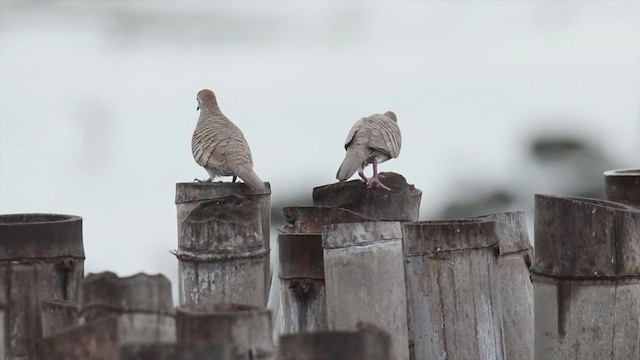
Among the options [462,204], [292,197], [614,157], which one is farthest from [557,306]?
[614,157]

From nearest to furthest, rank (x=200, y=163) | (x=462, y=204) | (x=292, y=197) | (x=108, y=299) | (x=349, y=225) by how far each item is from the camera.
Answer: (x=108, y=299) < (x=349, y=225) < (x=200, y=163) < (x=292, y=197) < (x=462, y=204)

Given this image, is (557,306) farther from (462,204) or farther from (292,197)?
(462,204)

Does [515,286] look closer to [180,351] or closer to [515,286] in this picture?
[515,286]

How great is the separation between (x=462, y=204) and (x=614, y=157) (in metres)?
2.66

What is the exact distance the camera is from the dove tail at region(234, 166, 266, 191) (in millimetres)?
7152

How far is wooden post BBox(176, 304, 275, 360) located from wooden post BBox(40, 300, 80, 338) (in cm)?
104

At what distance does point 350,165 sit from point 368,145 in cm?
20

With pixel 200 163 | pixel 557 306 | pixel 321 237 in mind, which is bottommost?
pixel 557 306

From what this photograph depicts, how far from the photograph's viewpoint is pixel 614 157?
16953mm

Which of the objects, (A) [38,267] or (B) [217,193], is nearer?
(A) [38,267]

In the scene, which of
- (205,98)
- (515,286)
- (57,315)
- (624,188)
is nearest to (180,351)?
(57,315)

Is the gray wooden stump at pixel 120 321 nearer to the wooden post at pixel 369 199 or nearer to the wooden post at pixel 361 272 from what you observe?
the wooden post at pixel 361 272

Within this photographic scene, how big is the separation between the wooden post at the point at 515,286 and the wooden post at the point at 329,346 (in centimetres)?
300

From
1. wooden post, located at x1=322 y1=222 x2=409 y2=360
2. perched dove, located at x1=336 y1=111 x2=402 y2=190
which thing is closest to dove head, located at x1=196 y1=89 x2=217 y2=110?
perched dove, located at x1=336 y1=111 x2=402 y2=190
